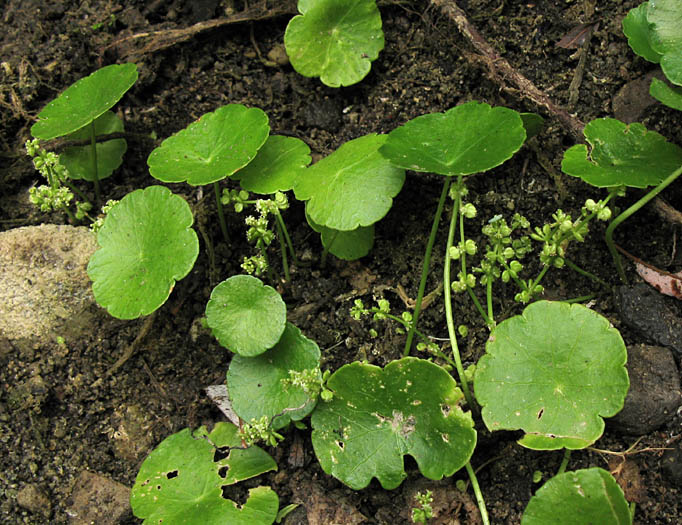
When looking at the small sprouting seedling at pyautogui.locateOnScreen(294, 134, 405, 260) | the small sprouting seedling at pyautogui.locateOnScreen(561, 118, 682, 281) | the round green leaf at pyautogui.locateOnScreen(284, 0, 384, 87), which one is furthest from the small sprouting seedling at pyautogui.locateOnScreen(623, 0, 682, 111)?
the round green leaf at pyautogui.locateOnScreen(284, 0, 384, 87)

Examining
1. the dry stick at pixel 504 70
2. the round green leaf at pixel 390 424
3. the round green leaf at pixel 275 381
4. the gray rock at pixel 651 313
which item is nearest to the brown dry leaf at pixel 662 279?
the gray rock at pixel 651 313

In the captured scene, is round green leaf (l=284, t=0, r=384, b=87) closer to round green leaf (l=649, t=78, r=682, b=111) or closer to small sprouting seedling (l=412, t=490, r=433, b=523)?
round green leaf (l=649, t=78, r=682, b=111)

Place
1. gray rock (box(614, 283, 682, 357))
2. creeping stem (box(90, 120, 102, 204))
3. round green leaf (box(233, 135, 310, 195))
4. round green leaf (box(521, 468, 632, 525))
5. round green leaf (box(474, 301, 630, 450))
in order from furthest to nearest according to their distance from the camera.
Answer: creeping stem (box(90, 120, 102, 204)) → round green leaf (box(233, 135, 310, 195)) → gray rock (box(614, 283, 682, 357)) → round green leaf (box(474, 301, 630, 450)) → round green leaf (box(521, 468, 632, 525))

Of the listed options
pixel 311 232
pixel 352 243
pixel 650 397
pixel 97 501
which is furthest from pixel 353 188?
pixel 97 501

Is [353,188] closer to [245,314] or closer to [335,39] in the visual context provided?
[245,314]

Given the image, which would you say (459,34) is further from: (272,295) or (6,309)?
(6,309)

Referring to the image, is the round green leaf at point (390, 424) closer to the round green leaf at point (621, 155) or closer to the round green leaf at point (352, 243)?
the round green leaf at point (352, 243)

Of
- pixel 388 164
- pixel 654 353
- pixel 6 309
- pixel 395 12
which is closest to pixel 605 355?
pixel 654 353
